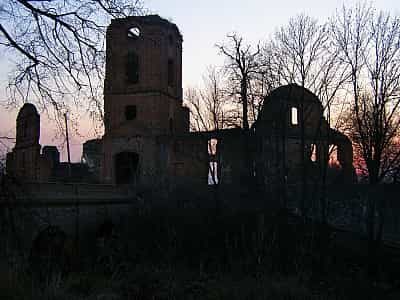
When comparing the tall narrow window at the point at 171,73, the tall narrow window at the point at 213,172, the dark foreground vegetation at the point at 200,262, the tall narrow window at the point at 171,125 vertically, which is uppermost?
the tall narrow window at the point at 171,73

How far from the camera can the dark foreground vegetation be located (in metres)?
11.4

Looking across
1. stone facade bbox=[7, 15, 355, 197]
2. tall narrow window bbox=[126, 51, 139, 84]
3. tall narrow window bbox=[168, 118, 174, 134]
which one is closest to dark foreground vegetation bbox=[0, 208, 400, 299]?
stone facade bbox=[7, 15, 355, 197]

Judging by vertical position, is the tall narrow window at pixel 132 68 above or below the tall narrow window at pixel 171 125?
above

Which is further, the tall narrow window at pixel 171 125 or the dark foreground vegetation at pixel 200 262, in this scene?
the tall narrow window at pixel 171 125

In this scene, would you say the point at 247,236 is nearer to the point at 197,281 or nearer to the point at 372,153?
the point at 372,153

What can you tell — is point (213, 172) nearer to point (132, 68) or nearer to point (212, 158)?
point (212, 158)

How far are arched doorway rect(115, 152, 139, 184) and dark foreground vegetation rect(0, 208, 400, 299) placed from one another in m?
6.12

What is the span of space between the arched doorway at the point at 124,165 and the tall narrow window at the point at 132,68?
4387 millimetres

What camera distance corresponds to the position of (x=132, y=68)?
101 ft

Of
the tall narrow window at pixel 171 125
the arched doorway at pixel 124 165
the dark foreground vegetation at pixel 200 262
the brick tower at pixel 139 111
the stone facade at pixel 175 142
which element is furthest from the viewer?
the tall narrow window at pixel 171 125

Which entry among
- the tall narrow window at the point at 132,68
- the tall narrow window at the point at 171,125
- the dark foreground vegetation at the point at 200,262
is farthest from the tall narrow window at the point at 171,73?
the dark foreground vegetation at the point at 200,262

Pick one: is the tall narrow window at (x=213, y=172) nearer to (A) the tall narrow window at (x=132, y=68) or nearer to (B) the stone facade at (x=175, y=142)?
(B) the stone facade at (x=175, y=142)

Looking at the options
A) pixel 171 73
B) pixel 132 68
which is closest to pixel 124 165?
pixel 132 68

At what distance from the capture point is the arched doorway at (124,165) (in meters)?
30.5
